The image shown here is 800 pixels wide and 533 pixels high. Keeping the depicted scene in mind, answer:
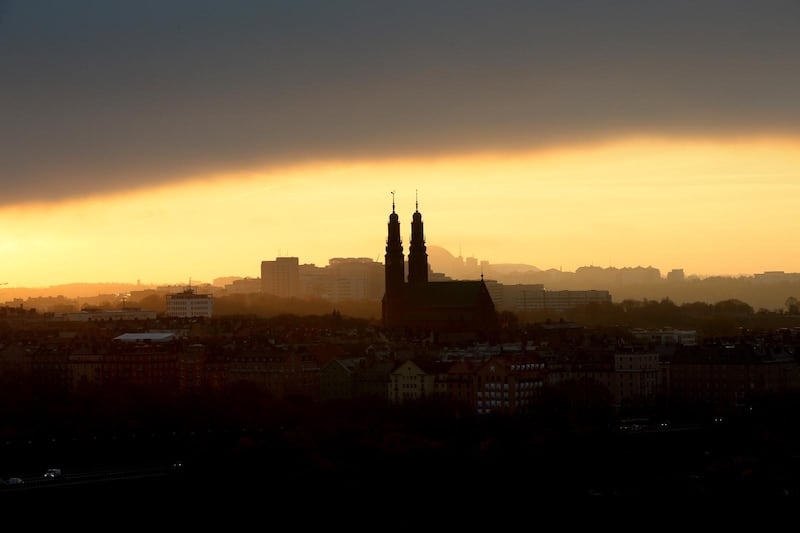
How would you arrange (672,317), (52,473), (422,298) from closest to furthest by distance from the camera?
1. (52,473)
2. (422,298)
3. (672,317)

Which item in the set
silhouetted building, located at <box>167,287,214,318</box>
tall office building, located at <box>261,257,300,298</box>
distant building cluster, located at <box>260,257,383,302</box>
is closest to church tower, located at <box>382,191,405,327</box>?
silhouetted building, located at <box>167,287,214,318</box>

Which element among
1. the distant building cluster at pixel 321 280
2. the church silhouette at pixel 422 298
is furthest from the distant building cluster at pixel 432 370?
the distant building cluster at pixel 321 280

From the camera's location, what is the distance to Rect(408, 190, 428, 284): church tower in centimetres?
8050

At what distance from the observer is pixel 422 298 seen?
79500 mm

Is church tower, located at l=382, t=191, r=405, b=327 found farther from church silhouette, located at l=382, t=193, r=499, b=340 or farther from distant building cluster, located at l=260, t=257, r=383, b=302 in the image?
distant building cluster, located at l=260, t=257, r=383, b=302

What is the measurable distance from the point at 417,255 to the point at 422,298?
223cm

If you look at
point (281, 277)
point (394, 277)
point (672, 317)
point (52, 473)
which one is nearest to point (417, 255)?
point (394, 277)

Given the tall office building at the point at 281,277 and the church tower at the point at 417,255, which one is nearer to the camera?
the church tower at the point at 417,255

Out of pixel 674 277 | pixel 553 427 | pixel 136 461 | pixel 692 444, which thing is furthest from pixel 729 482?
pixel 674 277

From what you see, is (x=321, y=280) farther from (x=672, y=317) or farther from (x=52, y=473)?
(x=52, y=473)

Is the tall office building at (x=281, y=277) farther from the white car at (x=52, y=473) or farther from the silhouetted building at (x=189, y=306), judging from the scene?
the white car at (x=52, y=473)

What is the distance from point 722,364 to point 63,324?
1571 inches

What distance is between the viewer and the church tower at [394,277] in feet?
260

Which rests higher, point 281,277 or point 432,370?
point 281,277
